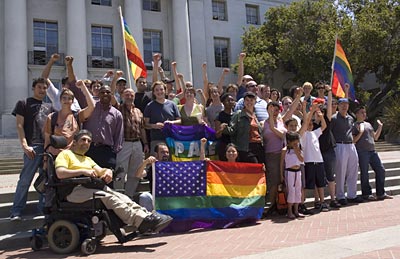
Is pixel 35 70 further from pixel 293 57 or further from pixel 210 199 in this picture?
pixel 210 199

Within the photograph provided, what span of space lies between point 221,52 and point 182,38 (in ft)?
14.2

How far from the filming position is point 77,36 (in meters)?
26.7

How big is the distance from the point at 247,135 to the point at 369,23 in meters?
20.9

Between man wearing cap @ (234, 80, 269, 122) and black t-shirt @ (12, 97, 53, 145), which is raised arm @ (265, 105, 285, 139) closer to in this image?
man wearing cap @ (234, 80, 269, 122)

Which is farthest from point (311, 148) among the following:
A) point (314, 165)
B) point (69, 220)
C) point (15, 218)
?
point (15, 218)

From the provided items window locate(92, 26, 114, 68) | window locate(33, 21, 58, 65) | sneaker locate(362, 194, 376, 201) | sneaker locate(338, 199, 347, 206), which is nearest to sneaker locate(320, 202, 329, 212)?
Result: sneaker locate(338, 199, 347, 206)

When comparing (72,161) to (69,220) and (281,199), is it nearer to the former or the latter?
(69,220)

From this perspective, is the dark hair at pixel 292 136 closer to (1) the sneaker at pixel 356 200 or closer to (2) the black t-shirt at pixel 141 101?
(1) the sneaker at pixel 356 200

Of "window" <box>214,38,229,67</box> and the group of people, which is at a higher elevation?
"window" <box>214,38,229,67</box>

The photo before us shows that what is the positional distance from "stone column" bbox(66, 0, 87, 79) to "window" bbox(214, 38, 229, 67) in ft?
34.3

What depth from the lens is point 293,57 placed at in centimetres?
2844

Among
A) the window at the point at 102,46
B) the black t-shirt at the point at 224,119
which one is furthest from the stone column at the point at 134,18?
the black t-shirt at the point at 224,119

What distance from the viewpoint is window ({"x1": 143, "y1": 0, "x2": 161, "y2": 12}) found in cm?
→ 3069

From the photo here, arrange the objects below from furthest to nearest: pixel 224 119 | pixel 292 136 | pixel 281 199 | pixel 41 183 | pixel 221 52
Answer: pixel 221 52 → pixel 224 119 → pixel 281 199 → pixel 292 136 → pixel 41 183
